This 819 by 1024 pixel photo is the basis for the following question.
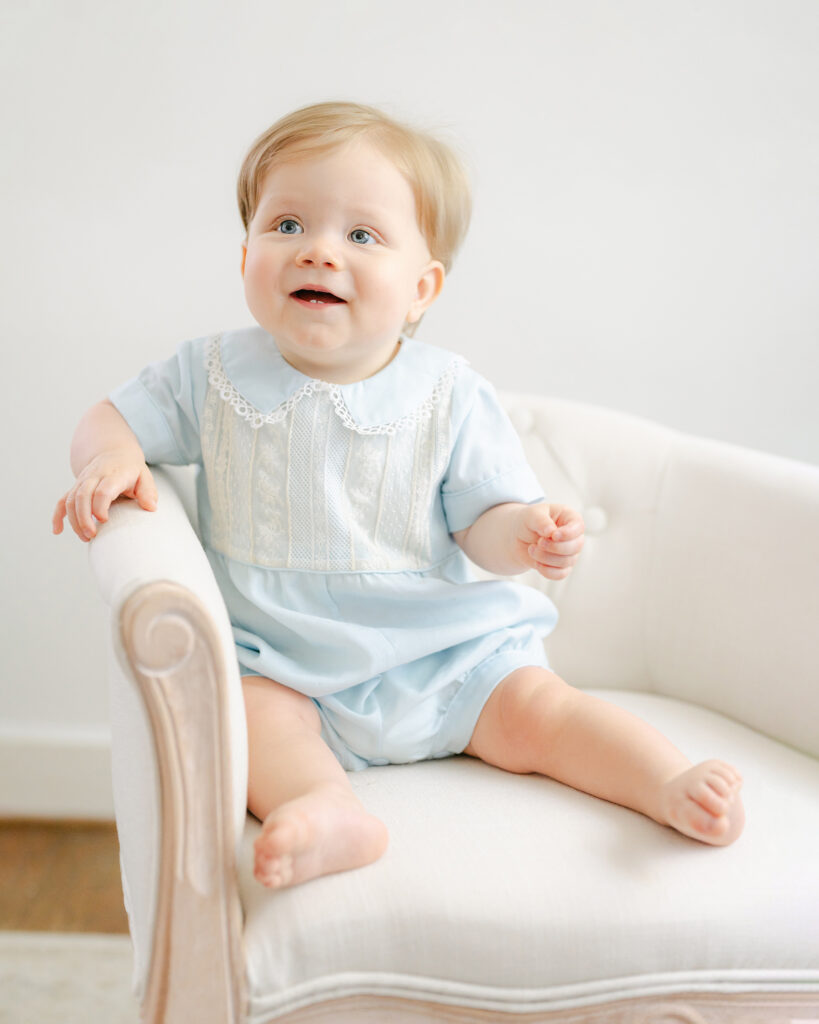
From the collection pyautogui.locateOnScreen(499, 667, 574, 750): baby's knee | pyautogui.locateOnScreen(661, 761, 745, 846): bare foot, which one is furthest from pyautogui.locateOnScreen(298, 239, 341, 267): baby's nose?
pyautogui.locateOnScreen(661, 761, 745, 846): bare foot

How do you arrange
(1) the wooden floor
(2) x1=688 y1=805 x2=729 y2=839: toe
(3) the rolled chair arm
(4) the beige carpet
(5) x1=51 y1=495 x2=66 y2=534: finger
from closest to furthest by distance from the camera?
(3) the rolled chair arm, (2) x1=688 y1=805 x2=729 y2=839: toe, (5) x1=51 y1=495 x2=66 y2=534: finger, (4) the beige carpet, (1) the wooden floor

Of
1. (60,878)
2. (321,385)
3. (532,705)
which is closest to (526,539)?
(532,705)

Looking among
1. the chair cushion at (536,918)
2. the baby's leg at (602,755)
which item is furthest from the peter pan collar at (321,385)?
the chair cushion at (536,918)

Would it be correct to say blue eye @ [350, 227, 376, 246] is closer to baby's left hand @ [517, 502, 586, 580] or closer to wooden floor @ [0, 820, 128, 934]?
baby's left hand @ [517, 502, 586, 580]

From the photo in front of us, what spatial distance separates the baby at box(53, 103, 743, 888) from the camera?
972 mm

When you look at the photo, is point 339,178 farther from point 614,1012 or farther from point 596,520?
point 614,1012

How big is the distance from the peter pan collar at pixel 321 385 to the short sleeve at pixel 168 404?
2cm

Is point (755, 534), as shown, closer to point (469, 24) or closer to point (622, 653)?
point (622, 653)

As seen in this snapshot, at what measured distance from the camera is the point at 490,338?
5.41 ft

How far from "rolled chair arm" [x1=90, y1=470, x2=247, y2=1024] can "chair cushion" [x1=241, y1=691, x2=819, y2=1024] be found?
3cm

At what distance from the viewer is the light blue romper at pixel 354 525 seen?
1011mm

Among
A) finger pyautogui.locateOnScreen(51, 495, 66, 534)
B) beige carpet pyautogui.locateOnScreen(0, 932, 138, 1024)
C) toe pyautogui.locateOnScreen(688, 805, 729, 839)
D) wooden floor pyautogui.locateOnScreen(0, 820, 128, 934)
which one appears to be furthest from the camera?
wooden floor pyautogui.locateOnScreen(0, 820, 128, 934)

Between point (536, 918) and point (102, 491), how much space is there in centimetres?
51

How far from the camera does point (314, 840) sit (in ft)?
2.46
